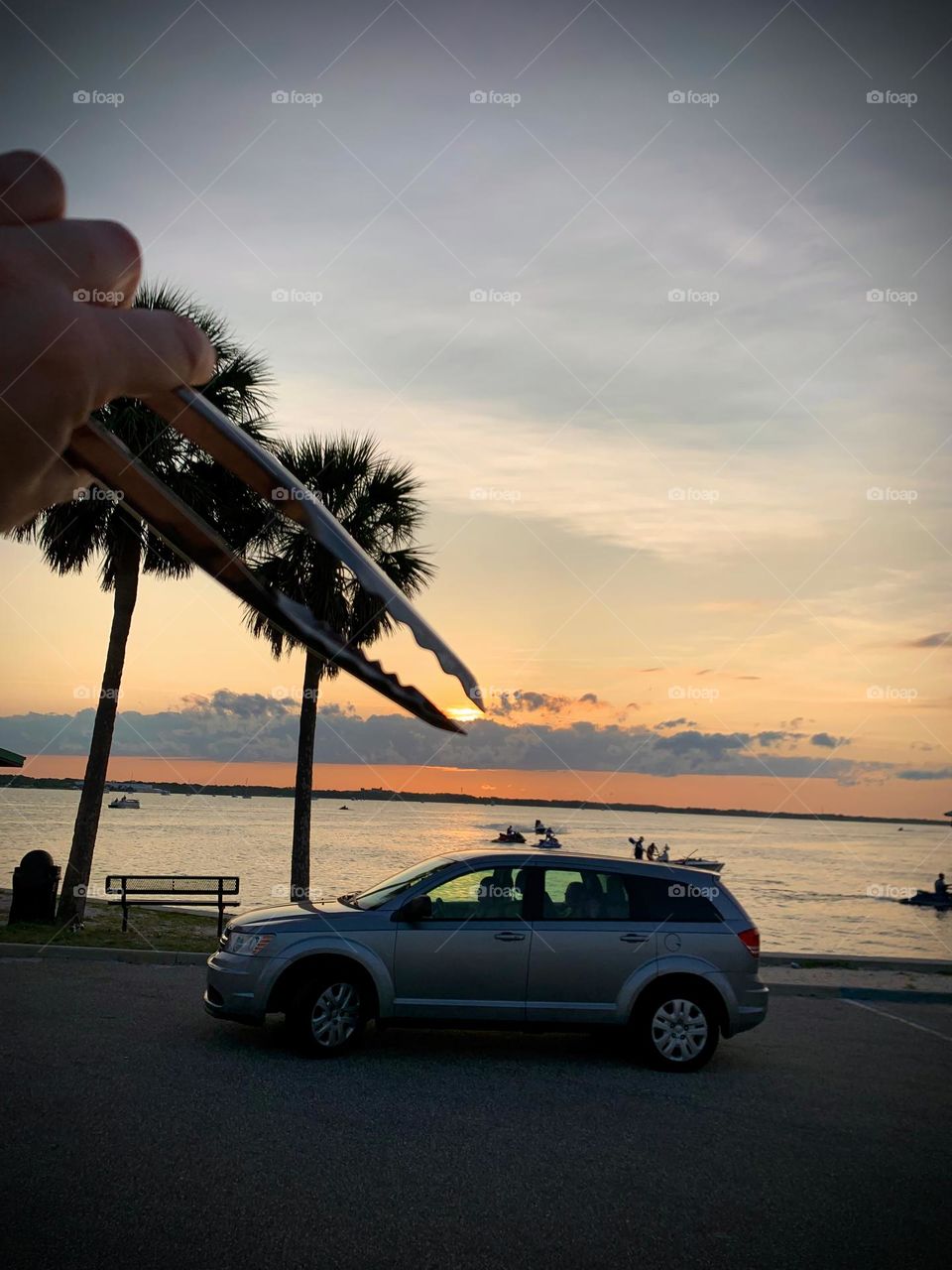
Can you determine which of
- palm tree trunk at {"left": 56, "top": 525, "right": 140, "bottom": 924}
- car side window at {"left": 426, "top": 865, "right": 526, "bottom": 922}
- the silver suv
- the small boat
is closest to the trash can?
palm tree trunk at {"left": 56, "top": 525, "right": 140, "bottom": 924}

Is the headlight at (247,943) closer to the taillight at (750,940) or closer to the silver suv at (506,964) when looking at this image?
the silver suv at (506,964)

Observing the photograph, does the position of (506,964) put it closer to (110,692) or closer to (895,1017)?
(895,1017)

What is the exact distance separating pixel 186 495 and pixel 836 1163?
9.29 metres

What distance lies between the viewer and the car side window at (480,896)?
366 inches

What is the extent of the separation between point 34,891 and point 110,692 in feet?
10.9

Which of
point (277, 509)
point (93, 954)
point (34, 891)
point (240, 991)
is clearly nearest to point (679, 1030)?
point (240, 991)

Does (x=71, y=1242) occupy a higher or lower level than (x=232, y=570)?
lower

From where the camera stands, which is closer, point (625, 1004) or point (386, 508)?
point (625, 1004)

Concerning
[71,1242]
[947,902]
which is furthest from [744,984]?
[947,902]

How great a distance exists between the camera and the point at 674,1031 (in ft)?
29.8

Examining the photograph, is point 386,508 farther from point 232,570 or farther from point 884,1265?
point 232,570

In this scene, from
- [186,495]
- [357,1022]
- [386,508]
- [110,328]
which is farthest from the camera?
[386,508]

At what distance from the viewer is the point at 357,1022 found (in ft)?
29.6

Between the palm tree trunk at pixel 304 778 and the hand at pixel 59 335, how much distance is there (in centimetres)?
1656
